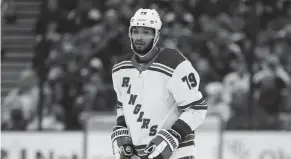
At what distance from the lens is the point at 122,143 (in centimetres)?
426

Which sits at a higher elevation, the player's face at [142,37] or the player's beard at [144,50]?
the player's face at [142,37]

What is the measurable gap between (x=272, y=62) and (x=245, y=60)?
294 mm

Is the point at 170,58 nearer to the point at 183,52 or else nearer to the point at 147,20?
the point at 147,20

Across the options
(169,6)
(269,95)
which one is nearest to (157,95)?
(269,95)

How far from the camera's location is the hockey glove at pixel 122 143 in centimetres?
423

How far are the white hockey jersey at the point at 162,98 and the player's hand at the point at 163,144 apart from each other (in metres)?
0.07

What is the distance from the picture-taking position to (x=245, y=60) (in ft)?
26.3

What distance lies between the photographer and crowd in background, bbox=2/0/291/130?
300 inches

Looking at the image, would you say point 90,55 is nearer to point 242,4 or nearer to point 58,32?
point 58,32

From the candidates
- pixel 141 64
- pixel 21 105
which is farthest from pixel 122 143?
pixel 21 105

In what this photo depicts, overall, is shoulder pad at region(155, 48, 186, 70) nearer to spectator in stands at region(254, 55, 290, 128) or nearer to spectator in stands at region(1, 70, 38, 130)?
spectator in stands at region(254, 55, 290, 128)

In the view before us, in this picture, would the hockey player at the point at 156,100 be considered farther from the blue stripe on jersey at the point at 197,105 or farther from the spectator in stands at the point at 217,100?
the spectator in stands at the point at 217,100

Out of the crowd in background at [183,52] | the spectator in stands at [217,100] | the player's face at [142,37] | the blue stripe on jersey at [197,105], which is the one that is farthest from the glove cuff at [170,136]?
the spectator in stands at [217,100]

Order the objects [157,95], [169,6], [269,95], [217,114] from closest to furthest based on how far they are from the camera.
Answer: [157,95] → [217,114] → [269,95] → [169,6]
